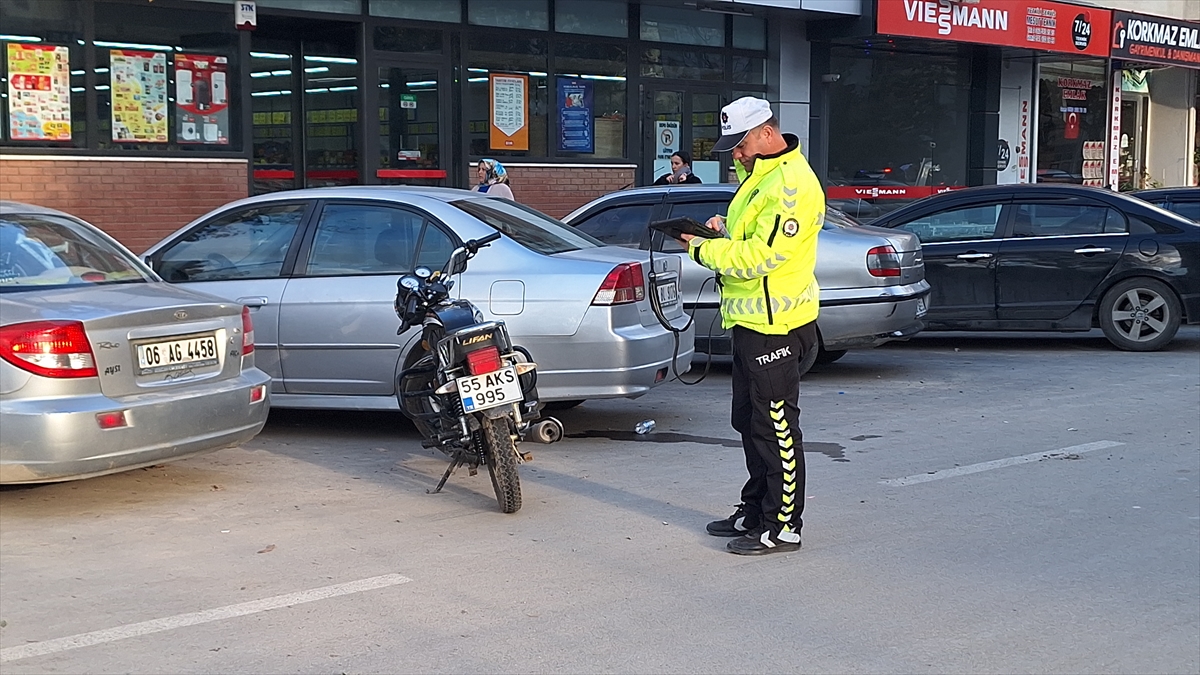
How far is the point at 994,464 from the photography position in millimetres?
7832

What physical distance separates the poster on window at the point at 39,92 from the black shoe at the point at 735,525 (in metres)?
10.4

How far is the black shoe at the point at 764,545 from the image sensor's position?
19.5 ft

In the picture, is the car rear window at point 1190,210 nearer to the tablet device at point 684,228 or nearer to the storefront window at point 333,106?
the storefront window at point 333,106

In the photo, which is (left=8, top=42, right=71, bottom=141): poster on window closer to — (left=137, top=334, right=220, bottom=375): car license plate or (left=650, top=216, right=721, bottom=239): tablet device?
(left=137, top=334, right=220, bottom=375): car license plate

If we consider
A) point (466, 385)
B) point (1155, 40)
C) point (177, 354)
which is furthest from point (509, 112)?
point (1155, 40)

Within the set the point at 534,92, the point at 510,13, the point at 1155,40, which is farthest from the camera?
the point at 1155,40

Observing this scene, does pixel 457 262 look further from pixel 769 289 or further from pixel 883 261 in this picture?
pixel 883 261

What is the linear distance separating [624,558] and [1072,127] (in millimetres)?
23997

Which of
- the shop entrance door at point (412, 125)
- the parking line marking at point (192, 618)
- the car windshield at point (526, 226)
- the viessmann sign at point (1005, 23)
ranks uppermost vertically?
the viessmann sign at point (1005, 23)

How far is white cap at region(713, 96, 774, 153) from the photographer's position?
19.0 feet

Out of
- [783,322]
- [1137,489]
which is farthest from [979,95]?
[783,322]

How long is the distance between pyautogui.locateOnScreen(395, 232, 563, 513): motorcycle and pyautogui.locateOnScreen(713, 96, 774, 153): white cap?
1608 millimetres

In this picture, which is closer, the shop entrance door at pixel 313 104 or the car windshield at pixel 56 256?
the car windshield at pixel 56 256

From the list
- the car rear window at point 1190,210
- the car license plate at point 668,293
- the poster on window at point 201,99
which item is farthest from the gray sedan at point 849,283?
the poster on window at point 201,99
